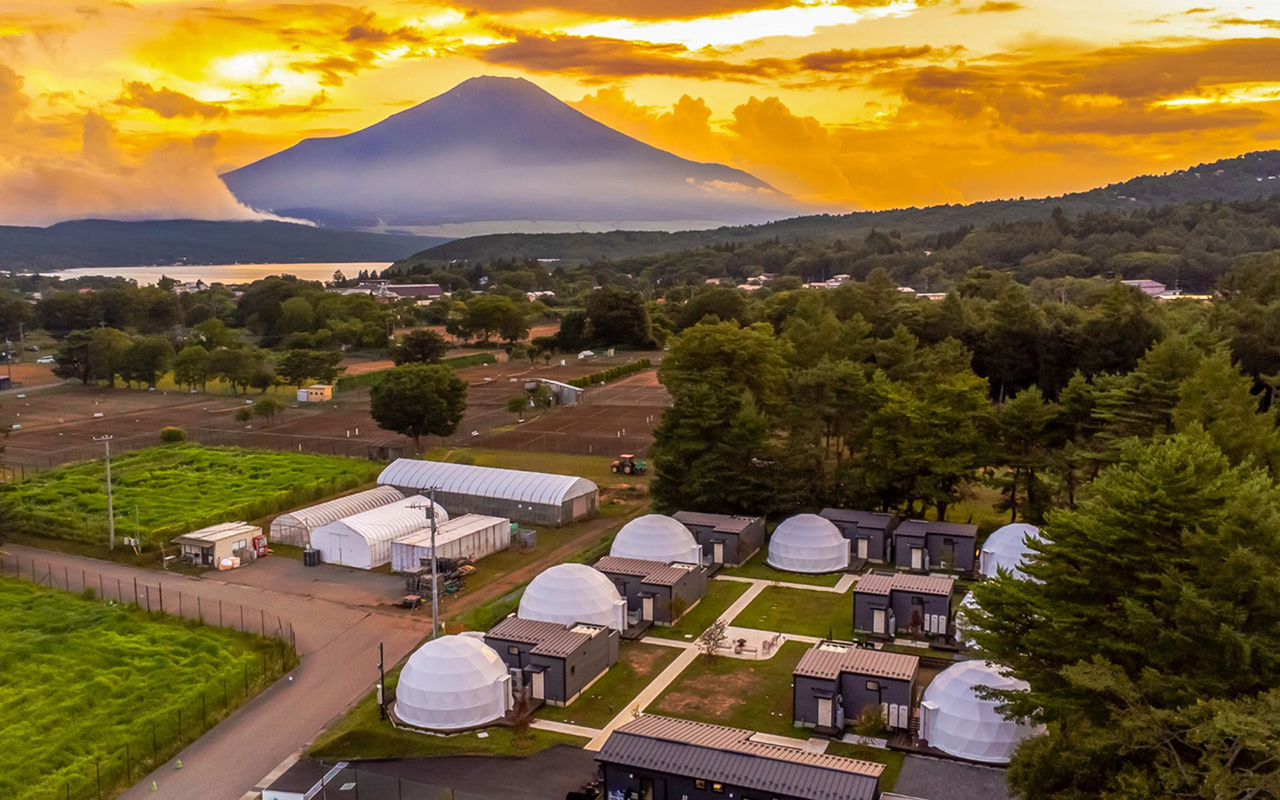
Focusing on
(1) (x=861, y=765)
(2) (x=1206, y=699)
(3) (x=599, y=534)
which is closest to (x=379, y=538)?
(3) (x=599, y=534)

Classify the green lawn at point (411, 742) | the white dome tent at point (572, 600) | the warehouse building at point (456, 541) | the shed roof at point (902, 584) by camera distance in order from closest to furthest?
the green lawn at point (411, 742)
the white dome tent at point (572, 600)
the shed roof at point (902, 584)
the warehouse building at point (456, 541)

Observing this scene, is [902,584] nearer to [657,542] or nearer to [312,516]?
[657,542]

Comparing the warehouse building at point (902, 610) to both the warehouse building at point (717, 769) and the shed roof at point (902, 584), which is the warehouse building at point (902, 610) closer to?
the shed roof at point (902, 584)

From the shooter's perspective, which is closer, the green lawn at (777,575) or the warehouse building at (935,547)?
the green lawn at (777,575)

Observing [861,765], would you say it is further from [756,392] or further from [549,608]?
[756,392]

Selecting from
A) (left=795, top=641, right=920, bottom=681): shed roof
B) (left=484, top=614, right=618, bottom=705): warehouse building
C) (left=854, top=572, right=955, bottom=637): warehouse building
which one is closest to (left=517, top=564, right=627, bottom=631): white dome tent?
(left=484, top=614, right=618, bottom=705): warehouse building

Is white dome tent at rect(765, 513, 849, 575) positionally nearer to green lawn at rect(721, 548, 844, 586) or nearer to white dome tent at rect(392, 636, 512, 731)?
green lawn at rect(721, 548, 844, 586)

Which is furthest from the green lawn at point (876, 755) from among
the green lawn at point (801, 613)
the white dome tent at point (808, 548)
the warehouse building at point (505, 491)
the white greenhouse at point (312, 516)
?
the white greenhouse at point (312, 516)

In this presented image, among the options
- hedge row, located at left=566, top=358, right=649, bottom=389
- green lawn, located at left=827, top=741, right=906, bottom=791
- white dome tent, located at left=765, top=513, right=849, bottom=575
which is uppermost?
hedge row, located at left=566, top=358, right=649, bottom=389
